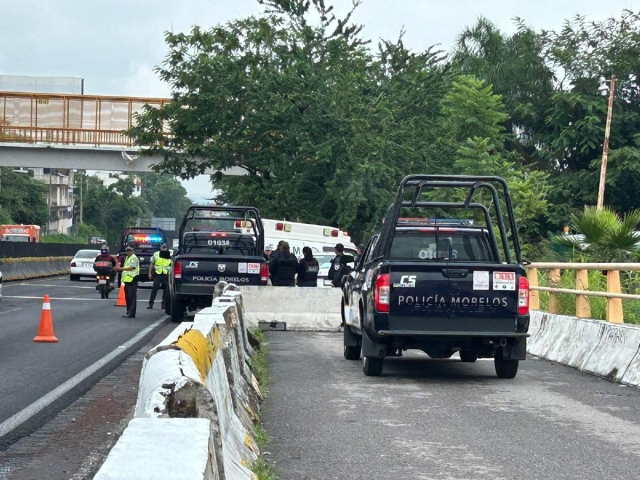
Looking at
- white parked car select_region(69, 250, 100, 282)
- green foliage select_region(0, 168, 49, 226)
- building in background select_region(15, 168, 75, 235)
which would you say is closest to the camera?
white parked car select_region(69, 250, 100, 282)

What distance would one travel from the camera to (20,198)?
341 feet

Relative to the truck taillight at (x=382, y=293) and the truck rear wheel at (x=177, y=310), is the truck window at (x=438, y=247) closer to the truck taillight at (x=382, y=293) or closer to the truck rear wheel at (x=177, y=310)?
the truck taillight at (x=382, y=293)

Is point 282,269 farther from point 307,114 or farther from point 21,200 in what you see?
point 21,200

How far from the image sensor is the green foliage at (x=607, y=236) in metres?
18.6

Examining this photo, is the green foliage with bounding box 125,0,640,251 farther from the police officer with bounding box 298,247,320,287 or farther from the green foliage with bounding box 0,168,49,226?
the green foliage with bounding box 0,168,49,226

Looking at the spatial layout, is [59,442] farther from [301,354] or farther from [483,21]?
[483,21]

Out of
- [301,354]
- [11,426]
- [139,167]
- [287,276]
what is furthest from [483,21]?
[11,426]

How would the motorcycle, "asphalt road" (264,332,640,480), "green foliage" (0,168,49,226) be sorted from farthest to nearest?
"green foliage" (0,168,49,226)
the motorcycle
"asphalt road" (264,332,640,480)

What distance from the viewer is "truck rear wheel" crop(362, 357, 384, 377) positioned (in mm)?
12891

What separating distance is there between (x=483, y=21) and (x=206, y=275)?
4017cm

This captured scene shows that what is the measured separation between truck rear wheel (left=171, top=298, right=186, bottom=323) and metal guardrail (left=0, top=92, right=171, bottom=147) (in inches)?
1187

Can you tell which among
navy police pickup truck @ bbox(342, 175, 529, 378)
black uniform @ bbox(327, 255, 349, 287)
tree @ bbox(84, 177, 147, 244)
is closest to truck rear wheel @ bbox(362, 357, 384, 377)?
navy police pickup truck @ bbox(342, 175, 529, 378)

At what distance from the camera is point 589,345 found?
554 inches

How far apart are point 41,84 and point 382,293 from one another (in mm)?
83895
